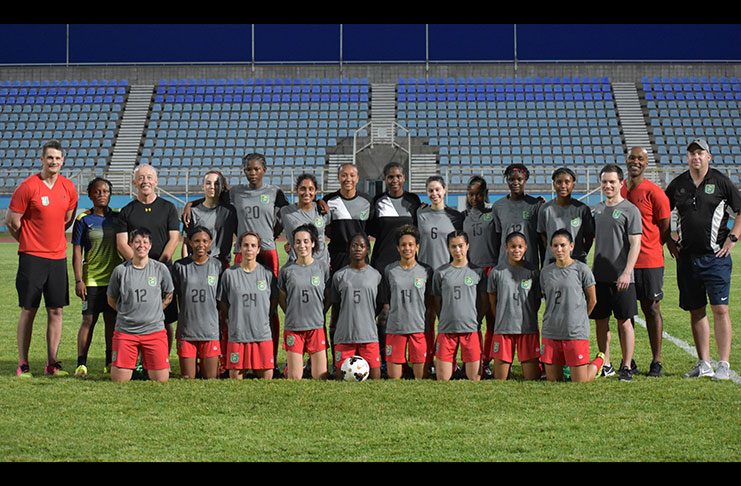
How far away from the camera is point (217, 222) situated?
5.71m

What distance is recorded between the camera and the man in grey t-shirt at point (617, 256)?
210 inches

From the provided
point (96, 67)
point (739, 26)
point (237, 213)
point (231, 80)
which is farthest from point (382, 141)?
point (237, 213)

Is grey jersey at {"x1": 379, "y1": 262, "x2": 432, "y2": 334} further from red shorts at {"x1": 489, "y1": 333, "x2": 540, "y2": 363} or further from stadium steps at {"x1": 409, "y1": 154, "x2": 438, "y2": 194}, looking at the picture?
stadium steps at {"x1": 409, "y1": 154, "x2": 438, "y2": 194}

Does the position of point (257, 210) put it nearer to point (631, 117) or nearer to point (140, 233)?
point (140, 233)

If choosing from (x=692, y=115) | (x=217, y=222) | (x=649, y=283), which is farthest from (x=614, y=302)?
(x=692, y=115)

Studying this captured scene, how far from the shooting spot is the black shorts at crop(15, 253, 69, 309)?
18.1 ft

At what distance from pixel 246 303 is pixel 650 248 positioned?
301 cm

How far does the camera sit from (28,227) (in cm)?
558

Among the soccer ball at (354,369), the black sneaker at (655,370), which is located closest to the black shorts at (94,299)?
the soccer ball at (354,369)

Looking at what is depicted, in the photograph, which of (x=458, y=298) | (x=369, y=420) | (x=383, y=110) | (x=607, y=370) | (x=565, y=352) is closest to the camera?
(x=369, y=420)

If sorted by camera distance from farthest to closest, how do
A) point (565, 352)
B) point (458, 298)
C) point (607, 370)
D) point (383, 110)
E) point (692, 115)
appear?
point (383, 110), point (692, 115), point (607, 370), point (458, 298), point (565, 352)

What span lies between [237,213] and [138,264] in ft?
2.81

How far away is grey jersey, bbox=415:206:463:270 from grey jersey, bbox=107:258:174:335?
1963 millimetres
